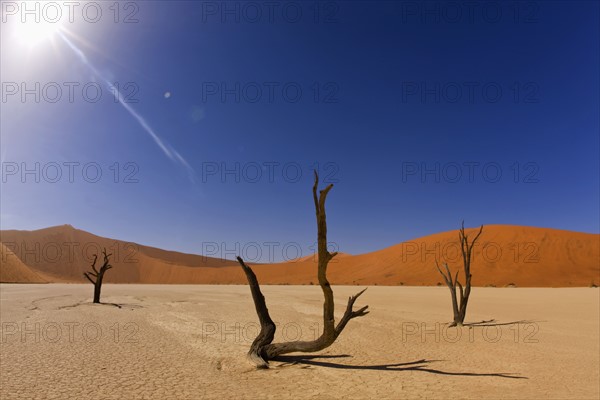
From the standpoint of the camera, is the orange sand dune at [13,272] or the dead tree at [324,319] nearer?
the dead tree at [324,319]

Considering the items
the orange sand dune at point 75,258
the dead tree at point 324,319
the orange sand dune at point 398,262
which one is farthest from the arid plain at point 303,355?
the orange sand dune at point 75,258

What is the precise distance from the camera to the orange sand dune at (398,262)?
47.8 meters

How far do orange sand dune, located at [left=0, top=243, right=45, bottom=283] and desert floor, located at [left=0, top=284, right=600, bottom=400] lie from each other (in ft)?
163

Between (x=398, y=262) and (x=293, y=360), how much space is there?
184ft

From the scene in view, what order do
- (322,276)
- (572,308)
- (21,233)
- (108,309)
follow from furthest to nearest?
(21,233), (572,308), (108,309), (322,276)

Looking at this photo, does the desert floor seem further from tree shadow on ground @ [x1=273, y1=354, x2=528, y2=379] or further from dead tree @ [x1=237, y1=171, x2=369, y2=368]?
dead tree @ [x1=237, y1=171, x2=369, y2=368]

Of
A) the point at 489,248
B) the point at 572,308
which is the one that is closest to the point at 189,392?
the point at 572,308

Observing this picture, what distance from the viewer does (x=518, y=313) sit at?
18469 millimetres

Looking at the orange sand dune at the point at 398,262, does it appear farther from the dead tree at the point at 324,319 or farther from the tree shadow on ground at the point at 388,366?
the dead tree at the point at 324,319

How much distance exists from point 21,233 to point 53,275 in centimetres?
2510

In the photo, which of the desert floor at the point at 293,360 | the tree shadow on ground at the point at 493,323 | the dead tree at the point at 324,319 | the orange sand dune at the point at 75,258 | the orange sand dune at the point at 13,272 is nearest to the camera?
the desert floor at the point at 293,360

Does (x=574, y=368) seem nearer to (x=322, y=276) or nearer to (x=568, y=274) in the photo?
(x=322, y=276)

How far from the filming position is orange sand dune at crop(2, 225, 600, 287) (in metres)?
47.8

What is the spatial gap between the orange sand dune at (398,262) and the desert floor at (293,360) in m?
36.4
